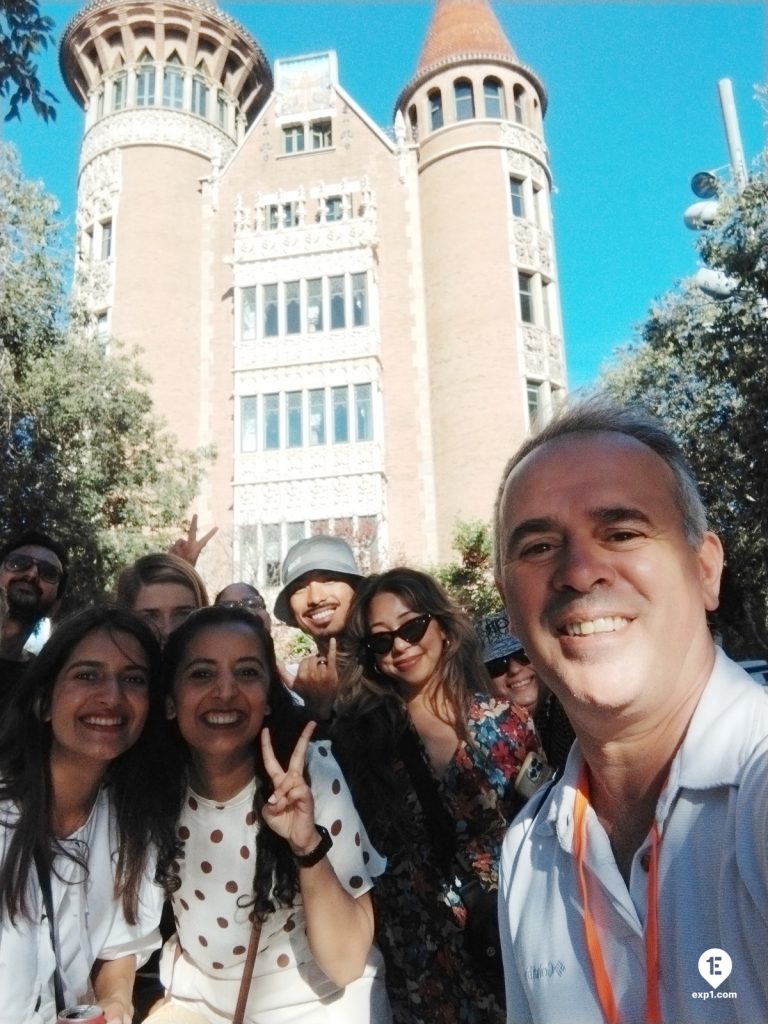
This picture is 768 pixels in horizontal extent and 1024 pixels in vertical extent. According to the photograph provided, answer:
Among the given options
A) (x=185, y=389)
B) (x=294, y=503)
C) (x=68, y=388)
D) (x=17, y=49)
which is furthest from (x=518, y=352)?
(x=17, y=49)

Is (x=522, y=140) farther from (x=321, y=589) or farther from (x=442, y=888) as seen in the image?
(x=442, y=888)

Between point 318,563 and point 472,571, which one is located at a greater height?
point 472,571

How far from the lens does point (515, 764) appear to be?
311 cm

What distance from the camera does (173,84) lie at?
101ft

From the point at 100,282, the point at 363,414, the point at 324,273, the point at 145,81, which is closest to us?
the point at 363,414

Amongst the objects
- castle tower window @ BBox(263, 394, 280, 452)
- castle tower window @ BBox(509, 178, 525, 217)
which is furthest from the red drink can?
castle tower window @ BBox(509, 178, 525, 217)

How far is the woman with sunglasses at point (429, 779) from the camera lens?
2.79 metres

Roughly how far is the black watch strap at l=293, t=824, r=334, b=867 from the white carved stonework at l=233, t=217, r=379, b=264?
87.7ft

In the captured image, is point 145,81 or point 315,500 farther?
point 145,81

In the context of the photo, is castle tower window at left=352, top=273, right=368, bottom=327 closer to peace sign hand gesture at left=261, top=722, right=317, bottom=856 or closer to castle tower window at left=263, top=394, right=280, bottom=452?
castle tower window at left=263, top=394, right=280, bottom=452

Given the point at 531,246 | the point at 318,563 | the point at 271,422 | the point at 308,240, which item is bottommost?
the point at 318,563

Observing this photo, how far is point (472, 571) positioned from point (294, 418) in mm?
8691

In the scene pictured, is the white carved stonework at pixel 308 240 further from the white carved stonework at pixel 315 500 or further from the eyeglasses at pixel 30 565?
the eyeglasses at pixel 30 565

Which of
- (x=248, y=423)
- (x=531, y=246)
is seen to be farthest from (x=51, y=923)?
(x=531, y=246)
